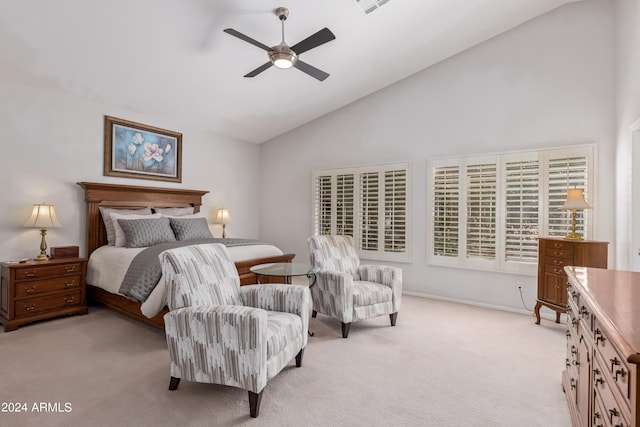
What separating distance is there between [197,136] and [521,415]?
561 centimetres

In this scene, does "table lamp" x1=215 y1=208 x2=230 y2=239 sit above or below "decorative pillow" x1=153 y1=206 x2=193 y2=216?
below

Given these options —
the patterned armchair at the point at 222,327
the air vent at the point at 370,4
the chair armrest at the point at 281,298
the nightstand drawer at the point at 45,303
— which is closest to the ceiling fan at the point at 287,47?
the air vent at the point at 370,4

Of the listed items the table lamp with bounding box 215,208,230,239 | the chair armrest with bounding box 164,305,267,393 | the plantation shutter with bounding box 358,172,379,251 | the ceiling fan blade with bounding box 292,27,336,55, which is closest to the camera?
the chair armrest with bounding box 164,305,267,393

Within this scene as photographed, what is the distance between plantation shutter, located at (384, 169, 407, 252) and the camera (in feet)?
16.9

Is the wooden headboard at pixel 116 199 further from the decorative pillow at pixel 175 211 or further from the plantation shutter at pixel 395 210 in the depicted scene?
the plantation shutter at pixel 395 210

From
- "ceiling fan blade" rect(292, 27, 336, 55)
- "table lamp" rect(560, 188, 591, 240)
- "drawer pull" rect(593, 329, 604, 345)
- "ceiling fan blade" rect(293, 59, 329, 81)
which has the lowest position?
"drawer pull" rect(593, 329, 604, 345)

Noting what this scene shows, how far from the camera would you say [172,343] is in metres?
2.24

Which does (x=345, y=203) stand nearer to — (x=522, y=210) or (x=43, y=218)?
(x=522, y=210)

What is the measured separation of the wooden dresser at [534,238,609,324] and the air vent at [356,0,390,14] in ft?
10.0

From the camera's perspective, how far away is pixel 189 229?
473cm

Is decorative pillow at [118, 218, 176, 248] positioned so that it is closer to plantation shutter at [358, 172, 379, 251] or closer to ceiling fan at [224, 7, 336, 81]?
ceiling fan at [224, 7, 336, 81]

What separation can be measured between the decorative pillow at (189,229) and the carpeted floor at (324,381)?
1353 millimetres

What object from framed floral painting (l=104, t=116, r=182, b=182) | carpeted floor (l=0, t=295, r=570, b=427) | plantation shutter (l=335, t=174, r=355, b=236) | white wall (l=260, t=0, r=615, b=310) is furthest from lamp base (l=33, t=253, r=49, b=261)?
plantation shutter (l=335, t=174, r=355, b=236)

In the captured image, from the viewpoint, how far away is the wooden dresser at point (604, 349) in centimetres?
105
